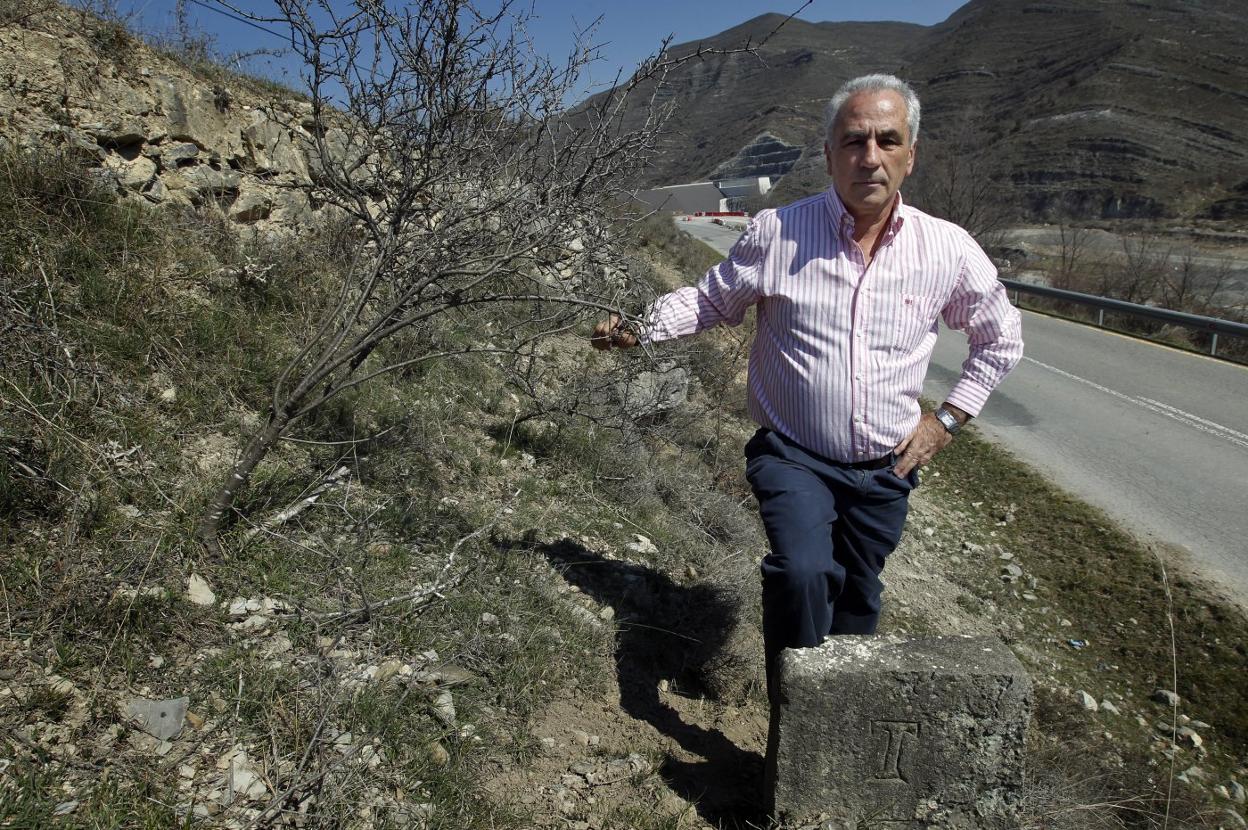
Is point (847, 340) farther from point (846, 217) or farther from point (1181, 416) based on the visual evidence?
point (1181, 416)

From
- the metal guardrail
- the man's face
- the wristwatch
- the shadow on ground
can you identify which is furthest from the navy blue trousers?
the metal guardrail

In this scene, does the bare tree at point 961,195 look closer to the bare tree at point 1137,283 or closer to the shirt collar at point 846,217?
the bare tree at point 1137,283

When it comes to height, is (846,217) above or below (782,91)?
below

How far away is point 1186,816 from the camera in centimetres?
313

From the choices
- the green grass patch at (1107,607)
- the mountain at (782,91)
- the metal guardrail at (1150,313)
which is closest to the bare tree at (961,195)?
the metal guardrail at (1150,313)

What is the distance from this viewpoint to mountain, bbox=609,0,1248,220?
50969mm

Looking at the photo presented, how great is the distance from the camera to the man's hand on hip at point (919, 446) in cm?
270

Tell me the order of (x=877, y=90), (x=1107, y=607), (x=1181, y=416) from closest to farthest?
1. (x=877, y=90)
2. (x=1107, y=607)
3. (x=1181, y=416)

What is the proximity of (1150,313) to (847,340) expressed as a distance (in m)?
13.5

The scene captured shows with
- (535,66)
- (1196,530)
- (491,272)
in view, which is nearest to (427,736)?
(491,272)

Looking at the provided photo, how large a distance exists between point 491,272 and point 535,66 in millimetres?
1398

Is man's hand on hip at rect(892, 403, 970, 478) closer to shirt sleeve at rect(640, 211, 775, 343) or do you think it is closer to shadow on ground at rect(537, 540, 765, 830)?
shirt sleeve at rect(640, 211, 775, 343)

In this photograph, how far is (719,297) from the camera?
113 inches

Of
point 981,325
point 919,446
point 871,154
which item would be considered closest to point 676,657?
point 919,446
